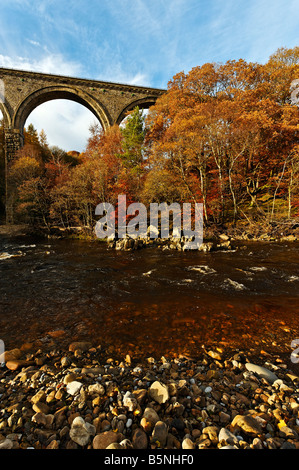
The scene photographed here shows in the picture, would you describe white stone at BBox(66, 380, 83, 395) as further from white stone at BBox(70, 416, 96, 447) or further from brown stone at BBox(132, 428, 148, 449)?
brown stone at BBox(132, 428, 148, 449)

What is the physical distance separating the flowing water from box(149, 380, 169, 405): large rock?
3.47ft

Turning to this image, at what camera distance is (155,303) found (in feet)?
18.0

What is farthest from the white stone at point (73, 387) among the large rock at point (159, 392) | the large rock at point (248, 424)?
the large rock at point (248, 424)

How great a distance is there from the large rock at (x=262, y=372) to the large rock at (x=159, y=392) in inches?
59.9

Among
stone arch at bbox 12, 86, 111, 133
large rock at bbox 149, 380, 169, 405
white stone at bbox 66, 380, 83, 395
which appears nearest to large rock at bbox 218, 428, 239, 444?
large rock at bbox 149, 380, 169, 405

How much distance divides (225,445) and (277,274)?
7592mm

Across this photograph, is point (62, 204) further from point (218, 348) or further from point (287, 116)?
point (287, 116)

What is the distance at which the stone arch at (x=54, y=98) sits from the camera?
1097 inches

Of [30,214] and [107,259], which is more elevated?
[30,214]

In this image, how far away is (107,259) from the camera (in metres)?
11.2

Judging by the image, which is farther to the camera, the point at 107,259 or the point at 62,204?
the point at 62,204

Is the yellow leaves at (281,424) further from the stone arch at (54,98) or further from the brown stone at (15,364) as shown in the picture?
the stone arch at (54,98)

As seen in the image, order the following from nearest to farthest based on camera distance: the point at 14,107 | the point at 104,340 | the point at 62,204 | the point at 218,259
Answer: the point at 104,340 < the point at 218,259 < the point at 62,204 < the point at 14,107

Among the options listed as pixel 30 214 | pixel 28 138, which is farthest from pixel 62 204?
pixel 28 138
